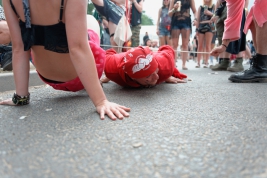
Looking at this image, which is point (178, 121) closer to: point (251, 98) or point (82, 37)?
point (82, 37)

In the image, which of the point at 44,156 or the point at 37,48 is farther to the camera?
the point at 37,48

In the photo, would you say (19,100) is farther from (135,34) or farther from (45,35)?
(135,34)

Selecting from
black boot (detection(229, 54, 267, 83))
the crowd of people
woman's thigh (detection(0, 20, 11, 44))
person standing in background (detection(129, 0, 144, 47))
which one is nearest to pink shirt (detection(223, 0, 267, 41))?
the crowd of people

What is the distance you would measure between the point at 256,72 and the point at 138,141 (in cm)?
164

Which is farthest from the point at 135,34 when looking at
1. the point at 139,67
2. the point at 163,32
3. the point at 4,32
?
the point at 139,67

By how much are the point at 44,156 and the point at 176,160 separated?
359mm

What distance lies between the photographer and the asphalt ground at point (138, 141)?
0.55m

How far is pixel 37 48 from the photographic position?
1.17 metres

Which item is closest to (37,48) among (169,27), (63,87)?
(63,87)

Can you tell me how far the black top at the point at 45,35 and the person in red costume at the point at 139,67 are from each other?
48 centimetres

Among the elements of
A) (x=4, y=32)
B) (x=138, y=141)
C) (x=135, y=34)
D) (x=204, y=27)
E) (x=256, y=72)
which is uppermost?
(x=204, y=27)

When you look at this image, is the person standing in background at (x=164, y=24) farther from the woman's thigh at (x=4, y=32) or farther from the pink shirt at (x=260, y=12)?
the woman's thigh at (x=4, y=32)

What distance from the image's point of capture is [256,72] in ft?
6.36

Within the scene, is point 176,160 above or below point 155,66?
below
